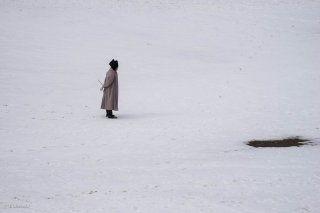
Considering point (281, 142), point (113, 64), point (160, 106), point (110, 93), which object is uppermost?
point (113, 64)

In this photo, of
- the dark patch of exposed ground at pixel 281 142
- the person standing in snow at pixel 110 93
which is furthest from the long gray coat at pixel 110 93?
the dark patch of exposed ground at pixel 281 142

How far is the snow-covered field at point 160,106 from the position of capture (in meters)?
7.14

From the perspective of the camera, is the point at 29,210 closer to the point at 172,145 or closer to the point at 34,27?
the point at 172,145

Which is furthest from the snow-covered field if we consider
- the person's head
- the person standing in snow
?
the person's head

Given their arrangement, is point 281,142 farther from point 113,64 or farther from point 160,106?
point 160,106

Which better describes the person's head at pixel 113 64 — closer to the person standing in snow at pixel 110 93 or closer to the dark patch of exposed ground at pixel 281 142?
the person standing in snow at pixel 110 93

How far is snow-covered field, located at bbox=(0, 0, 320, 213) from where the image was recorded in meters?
7.14

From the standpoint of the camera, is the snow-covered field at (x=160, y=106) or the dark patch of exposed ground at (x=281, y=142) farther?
the dark patch of exposed ground at (x=281, y=142)

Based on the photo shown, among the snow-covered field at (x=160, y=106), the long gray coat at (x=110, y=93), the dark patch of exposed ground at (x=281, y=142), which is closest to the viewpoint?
the snow-covered field at (x=160, y=106)

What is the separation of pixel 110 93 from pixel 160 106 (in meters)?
2.63

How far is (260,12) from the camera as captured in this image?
107 ft

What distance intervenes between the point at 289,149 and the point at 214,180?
2985 mm

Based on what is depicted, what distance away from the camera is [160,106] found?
15859 mm

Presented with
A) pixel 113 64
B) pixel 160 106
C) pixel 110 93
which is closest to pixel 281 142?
pixel 110 93
